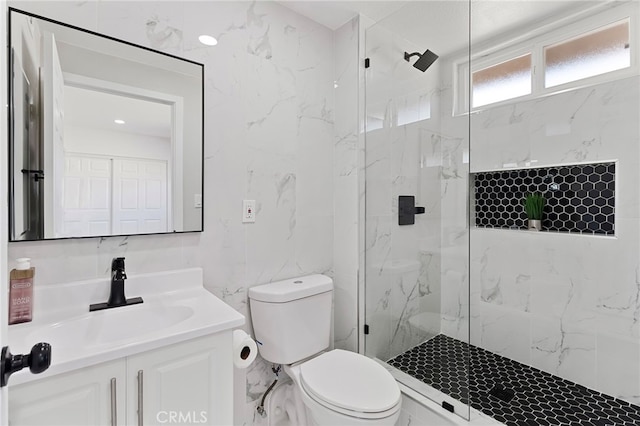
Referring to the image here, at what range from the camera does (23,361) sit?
538 millimetres

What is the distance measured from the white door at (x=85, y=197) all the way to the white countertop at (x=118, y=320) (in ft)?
0.69

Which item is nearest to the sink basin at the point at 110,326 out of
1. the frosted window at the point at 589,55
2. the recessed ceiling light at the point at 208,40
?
the recessed ceiling light at the point at 208,40

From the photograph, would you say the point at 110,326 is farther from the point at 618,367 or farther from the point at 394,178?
the point at 618,367

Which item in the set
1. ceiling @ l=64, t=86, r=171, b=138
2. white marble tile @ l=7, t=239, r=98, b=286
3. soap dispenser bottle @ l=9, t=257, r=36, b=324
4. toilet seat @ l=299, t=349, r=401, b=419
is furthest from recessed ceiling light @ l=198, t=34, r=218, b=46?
toilet seat @ l=299, t=349, r=401, b=419

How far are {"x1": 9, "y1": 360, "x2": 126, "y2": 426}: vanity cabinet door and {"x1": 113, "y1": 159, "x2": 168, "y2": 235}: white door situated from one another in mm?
592

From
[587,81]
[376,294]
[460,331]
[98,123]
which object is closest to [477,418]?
[460,331]

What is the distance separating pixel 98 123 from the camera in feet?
4.22

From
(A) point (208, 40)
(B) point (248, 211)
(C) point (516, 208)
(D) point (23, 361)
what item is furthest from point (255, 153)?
(C) point (516, 208)

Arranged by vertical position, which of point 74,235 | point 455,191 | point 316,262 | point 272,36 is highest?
point 272,36

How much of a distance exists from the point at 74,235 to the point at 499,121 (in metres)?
2.45

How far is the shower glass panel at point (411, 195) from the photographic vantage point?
1.89 m

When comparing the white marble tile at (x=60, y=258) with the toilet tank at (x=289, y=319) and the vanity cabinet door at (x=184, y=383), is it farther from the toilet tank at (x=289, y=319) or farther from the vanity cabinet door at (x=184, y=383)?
the toilet tank at (x=289, y=319)

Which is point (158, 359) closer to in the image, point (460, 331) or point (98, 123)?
point (98, 123)

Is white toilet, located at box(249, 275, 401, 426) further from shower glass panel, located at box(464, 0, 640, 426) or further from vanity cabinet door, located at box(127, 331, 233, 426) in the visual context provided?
shower glass panel, located at box(464, 0, 640, 426)
